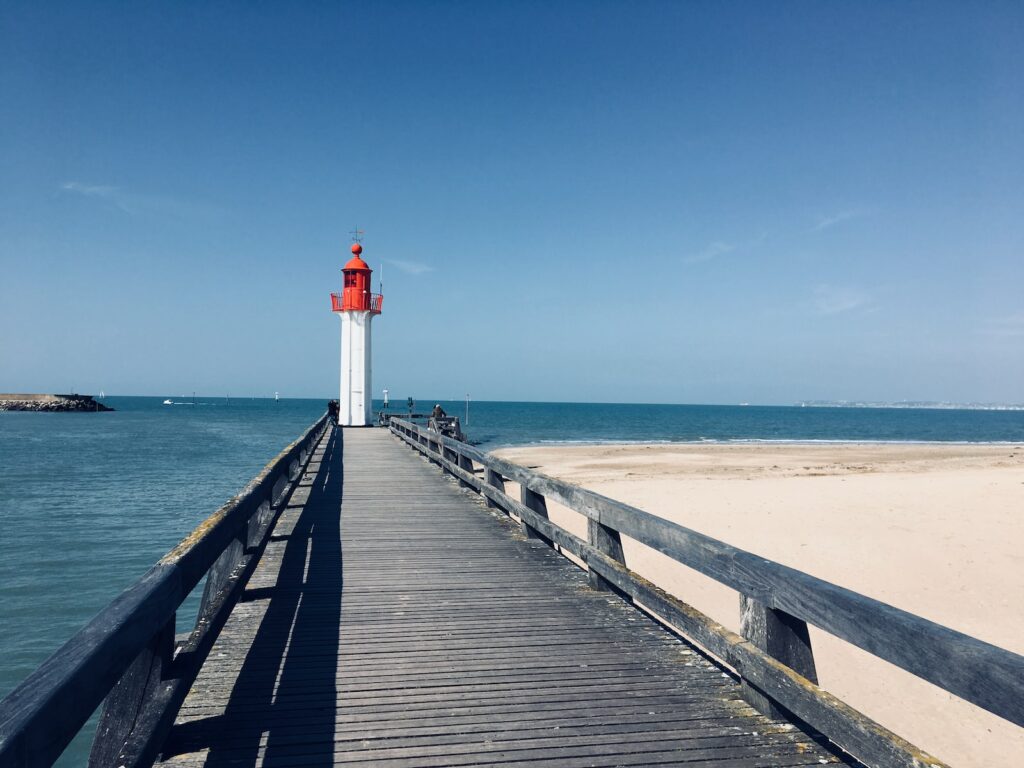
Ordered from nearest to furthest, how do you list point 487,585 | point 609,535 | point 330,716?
point 330,716 → point 609,535 → point 487,585

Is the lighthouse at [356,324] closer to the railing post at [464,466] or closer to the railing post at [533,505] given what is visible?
the railing post at [464,466]

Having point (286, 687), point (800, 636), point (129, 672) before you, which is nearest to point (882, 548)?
point (800, 636)

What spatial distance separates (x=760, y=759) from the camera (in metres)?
2.87

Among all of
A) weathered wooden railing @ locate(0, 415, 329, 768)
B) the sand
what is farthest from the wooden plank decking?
the sand

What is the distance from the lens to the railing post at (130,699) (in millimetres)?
2482

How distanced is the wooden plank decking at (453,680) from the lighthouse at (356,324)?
2457cm

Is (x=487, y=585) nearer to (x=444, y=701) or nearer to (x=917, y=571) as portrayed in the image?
(x=444, y=701)

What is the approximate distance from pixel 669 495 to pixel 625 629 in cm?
1558

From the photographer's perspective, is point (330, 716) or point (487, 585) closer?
point (330, 716)

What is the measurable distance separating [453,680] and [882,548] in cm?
1105

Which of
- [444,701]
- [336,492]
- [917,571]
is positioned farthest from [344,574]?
[917,571]

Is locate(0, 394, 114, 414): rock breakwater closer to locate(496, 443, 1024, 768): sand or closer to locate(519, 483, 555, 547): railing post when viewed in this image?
locate(496, 443, 1024, 768): sand

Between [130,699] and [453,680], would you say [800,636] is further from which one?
[130,699]

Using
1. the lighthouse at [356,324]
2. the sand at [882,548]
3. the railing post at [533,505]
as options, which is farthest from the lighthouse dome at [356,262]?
the railing post at [533,505]
